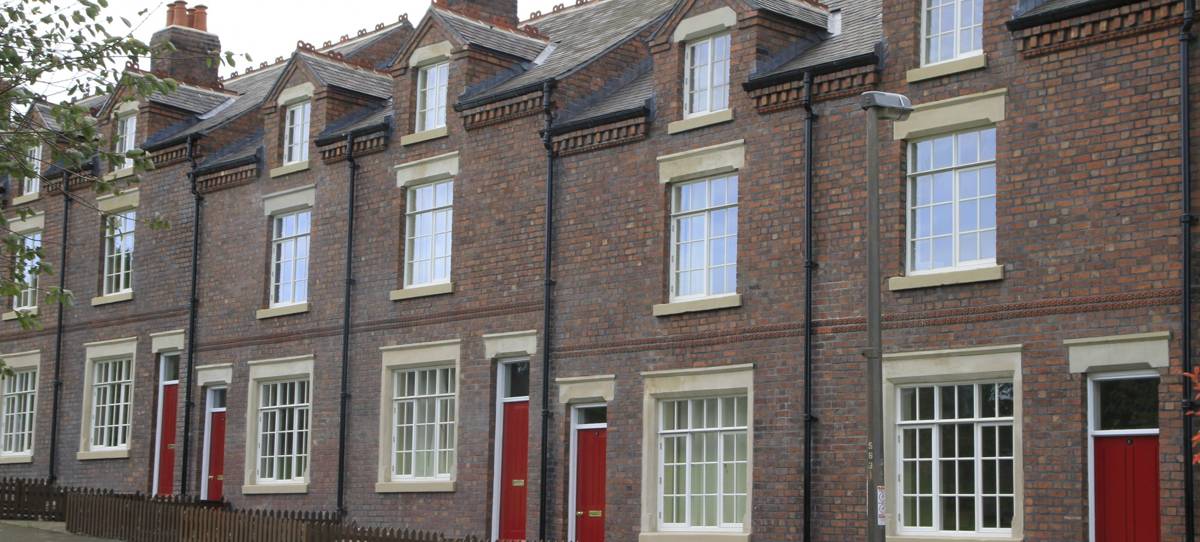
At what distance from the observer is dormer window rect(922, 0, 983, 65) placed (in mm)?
20875

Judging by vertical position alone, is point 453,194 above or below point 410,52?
below

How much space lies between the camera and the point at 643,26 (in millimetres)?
27266

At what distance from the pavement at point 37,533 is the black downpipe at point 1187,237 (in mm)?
18091

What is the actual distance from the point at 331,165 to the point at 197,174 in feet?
13.3

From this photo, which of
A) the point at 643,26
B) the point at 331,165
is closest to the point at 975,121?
the point at 643,26

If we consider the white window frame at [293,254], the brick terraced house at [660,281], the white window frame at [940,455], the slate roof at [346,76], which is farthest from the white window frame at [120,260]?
the white window frame at [940,455]

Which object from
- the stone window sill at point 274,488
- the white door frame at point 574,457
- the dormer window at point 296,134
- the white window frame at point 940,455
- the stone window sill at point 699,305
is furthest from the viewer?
the dormer window at point 296,134

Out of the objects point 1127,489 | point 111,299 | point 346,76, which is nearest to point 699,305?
point 1127,489

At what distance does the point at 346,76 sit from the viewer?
30938 millimetres

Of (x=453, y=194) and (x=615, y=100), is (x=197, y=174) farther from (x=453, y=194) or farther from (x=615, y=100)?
(x=615, y=100)

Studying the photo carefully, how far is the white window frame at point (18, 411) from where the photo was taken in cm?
3656

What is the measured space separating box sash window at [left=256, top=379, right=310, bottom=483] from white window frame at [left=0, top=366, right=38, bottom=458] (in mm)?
8439

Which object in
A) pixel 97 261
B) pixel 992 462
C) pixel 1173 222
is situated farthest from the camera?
pixel 97 261

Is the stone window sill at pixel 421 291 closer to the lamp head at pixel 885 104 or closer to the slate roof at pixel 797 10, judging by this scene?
the slate roof at pixel 797 10
